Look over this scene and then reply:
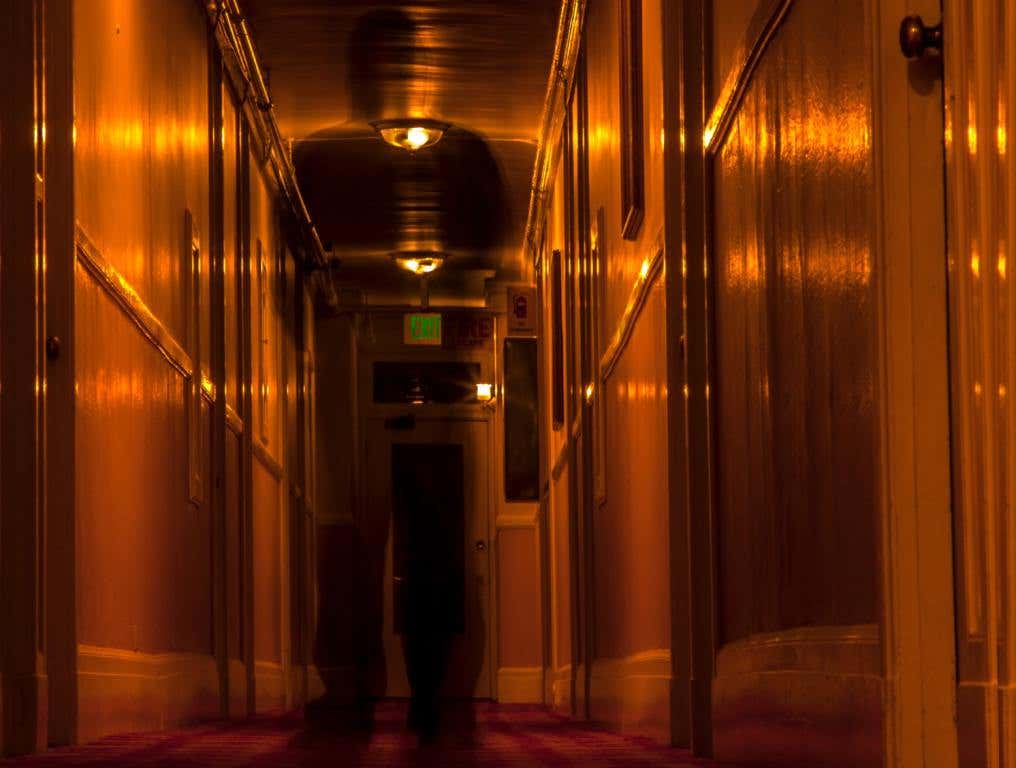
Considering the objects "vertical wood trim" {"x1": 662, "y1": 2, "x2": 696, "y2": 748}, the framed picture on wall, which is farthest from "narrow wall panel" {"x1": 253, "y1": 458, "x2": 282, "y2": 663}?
"vertical wood trim" {"x1": 662, "y1": 2, "x2": 696, "y2": 748}

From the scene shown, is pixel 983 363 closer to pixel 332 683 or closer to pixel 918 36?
pixel 918 36

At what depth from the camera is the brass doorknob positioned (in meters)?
1.96

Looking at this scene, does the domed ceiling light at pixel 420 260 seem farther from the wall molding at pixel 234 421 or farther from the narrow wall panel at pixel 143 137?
the narrow wall panel at pixel 143 137

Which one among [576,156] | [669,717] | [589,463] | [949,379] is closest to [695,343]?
[669,717]

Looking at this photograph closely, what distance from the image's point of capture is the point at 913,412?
199cm

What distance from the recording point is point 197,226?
6.84 meters

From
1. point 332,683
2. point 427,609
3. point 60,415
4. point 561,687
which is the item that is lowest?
point 332,683

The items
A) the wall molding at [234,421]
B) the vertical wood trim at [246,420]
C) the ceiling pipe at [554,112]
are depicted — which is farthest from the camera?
the vertical wood trim at [246,420]

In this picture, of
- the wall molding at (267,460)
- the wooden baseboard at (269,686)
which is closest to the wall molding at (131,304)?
the wall molding at (267,460)

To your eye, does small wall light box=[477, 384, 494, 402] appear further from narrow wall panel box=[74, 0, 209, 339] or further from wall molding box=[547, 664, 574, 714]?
narrow wall panel box=[74, 0, 209, 339]

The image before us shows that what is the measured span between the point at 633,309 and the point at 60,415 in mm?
1975

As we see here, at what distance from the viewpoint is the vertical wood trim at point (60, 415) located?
408cm

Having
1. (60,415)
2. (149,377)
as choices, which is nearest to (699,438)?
(60,415)

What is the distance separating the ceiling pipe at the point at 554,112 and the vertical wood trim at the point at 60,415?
3.29m
